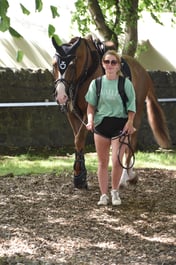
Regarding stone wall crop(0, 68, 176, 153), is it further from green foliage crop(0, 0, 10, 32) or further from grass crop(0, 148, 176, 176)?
green foliage crop(0, 0, 10, 32)

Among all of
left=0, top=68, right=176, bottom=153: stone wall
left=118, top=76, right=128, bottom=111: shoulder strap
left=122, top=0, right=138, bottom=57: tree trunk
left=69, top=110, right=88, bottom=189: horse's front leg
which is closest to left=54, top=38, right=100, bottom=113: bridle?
left=69, top=110, right=88, bottom=189: horse's front leg

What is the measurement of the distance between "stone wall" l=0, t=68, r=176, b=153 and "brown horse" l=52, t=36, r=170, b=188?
4.30 meters

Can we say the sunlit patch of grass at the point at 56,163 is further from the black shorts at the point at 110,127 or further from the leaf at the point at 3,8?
the leaf at the point at 3,8

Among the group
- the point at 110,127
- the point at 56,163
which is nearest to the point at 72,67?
the point at 110,127

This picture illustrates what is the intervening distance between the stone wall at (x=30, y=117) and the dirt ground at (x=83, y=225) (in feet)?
12.1

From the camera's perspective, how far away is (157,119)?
8391 mm

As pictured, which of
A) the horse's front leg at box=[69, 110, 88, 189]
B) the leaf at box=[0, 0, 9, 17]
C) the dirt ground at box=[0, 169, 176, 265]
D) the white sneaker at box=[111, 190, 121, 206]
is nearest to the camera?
the leaf at box=[0, 0, 9, 17]

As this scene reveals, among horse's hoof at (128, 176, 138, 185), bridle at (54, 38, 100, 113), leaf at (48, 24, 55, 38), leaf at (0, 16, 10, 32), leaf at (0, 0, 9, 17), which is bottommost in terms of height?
horse's hoof at (128, 176, 138, 185)

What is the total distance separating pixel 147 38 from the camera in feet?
69.7

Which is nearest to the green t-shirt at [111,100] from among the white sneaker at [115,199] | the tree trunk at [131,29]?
the white sneaker at [115,199]

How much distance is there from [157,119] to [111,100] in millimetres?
2521

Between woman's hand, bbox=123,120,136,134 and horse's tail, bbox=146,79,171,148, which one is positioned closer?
woman's hand, bbox=123,120,136,134

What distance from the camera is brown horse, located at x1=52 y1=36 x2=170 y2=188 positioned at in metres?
6.58

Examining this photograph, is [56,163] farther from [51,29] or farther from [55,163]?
[51,29]
